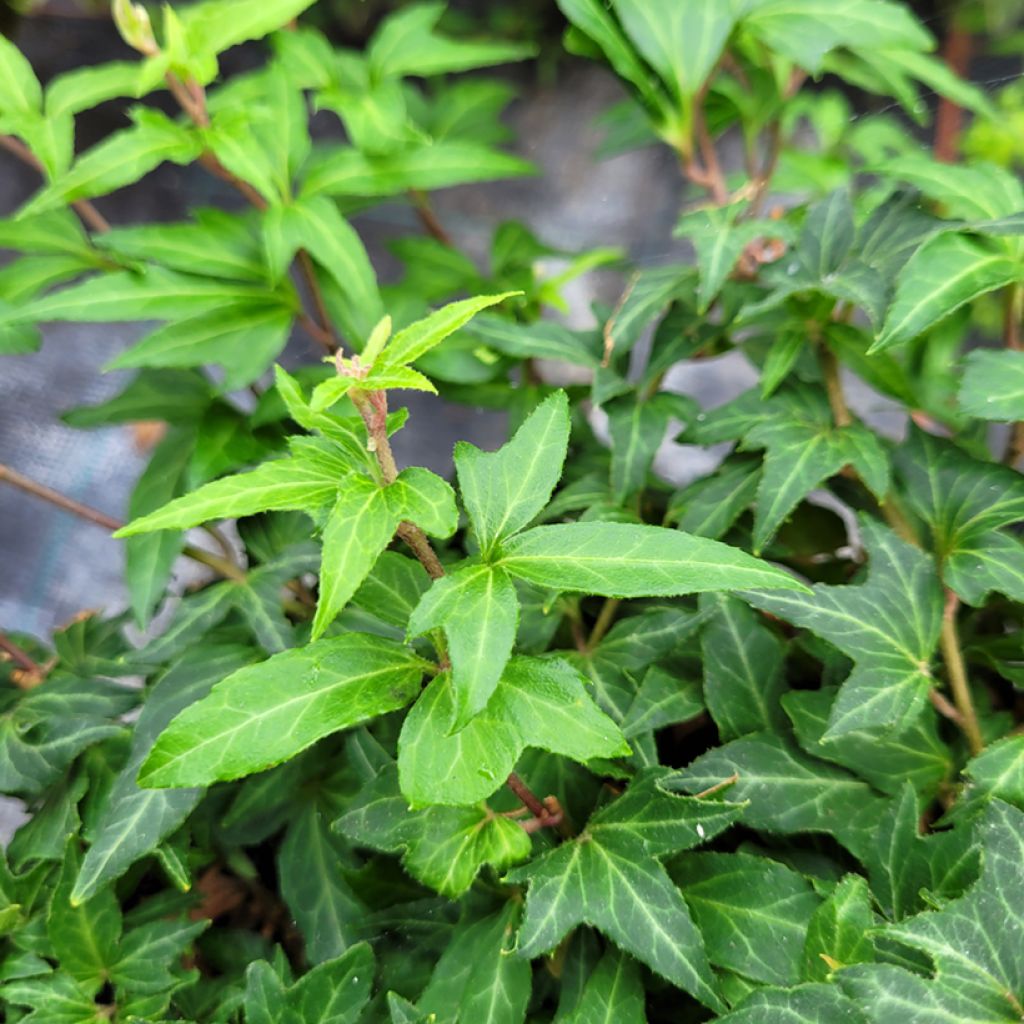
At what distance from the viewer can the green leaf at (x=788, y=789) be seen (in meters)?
0.70

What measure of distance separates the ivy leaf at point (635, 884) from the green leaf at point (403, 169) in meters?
0.64

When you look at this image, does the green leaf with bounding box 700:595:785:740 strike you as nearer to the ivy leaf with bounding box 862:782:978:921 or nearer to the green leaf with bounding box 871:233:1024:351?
the ivy leaf with bounding box 862:782:978:921

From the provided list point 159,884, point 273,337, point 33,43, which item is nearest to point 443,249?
point 273,337

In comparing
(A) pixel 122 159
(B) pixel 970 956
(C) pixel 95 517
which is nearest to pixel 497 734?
(B) pixel 970 956

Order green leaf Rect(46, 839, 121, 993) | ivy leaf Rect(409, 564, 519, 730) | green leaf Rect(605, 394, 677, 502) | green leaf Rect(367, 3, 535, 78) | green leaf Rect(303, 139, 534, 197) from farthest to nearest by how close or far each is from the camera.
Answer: green leaf Rect(367, 3, 535, 78) → green leaf Rect(303, 139, 534, 197) → green leaf Rect(605, 394, 677, 502) → green leaf Rect(46, 839, 121, 993) → ivy leaf Rect(409, 564, 519, 730)

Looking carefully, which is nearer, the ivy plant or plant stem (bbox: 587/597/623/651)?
the ivy plant

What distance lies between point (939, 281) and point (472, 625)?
Answer: 0.47 meters

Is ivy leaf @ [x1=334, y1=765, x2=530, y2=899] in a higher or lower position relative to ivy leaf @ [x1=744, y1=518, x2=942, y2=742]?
lower

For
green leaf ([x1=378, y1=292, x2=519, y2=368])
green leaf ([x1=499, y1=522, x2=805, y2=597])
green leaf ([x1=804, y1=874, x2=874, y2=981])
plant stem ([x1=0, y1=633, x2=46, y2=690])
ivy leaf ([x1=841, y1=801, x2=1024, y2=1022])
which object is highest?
green leaf ([x1=378, y1=292, x2=519, y2=368])

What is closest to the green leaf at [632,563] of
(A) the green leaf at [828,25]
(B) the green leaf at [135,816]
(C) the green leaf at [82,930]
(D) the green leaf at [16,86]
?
(B) the green leaf at [135,816]

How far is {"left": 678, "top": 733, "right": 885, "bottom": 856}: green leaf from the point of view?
70 cm

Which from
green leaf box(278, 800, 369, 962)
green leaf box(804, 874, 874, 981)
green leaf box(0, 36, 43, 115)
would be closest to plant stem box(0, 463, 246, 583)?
green leaf box(278, 800, 369, 962)

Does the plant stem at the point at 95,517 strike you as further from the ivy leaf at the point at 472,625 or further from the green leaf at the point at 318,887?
the ivy leaf at the point at 472,625

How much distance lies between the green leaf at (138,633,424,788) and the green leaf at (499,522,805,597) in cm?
12
